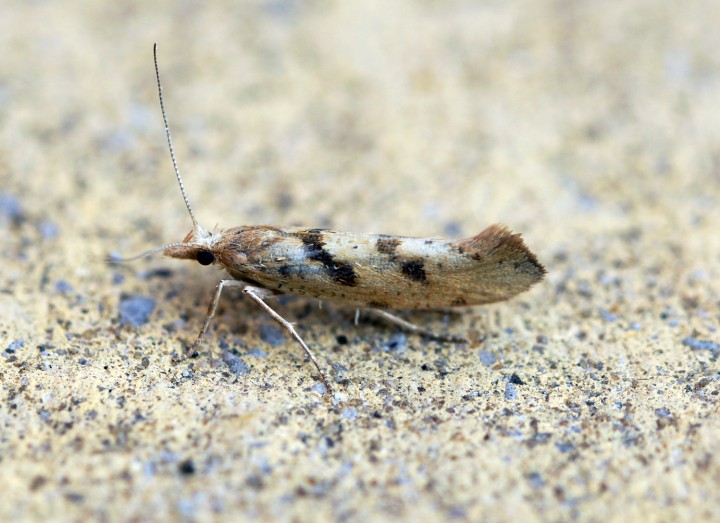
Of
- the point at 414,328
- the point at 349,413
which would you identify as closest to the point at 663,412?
the point at 414,328

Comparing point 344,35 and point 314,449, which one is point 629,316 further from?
point 344,35

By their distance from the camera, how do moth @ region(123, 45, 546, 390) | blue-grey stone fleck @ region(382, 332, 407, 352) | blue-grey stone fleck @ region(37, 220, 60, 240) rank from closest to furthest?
1. moth @ region(123, 45, 546, 390)
2. blue-grey stone fleck @ region(382, 332, 407, 352)
3. blue-grey stone fleck @ region(37, 220, 60, 240)

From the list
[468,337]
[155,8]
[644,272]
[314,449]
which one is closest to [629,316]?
[644,272]

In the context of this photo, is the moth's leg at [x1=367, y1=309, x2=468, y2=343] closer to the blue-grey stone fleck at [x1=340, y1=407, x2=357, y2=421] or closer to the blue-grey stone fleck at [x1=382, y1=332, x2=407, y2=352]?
the blue-grey stone fleck at [x1=382, y1=332, x2=407, y2=352]

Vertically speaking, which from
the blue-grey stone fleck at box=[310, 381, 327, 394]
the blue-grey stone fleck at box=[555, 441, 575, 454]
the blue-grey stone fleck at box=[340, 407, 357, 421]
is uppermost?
the blue-grey stone fleck at box=[310, 381, 327, 394]

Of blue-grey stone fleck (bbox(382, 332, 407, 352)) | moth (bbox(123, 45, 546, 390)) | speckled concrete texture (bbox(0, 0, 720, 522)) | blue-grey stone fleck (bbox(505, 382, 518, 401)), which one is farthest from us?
blue-grey stone fleck (bbox(382, 332, 407, 352))

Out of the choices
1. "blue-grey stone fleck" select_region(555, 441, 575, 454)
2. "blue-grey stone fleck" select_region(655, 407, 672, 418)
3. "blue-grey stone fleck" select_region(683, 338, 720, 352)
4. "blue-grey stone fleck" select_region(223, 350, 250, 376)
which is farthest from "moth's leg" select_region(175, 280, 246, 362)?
"blue-grey stone fleck" select_region(683, 338, 720, 352)

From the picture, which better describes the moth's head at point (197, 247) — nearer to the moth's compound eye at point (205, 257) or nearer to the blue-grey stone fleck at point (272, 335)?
the moth's compound eye at point (205, 257)
